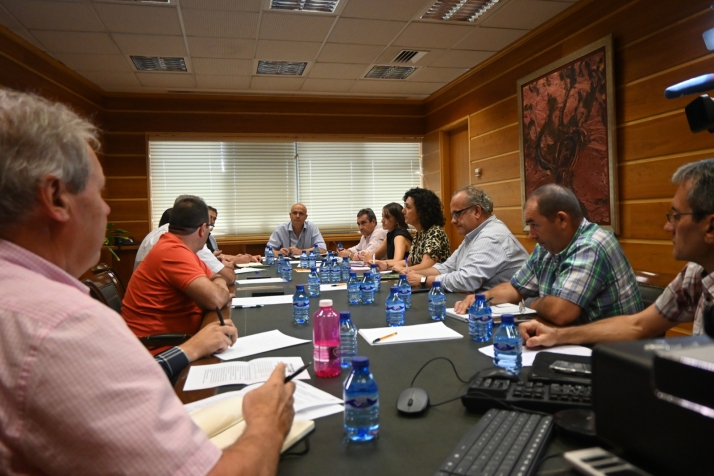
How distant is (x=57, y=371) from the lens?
2.01ft

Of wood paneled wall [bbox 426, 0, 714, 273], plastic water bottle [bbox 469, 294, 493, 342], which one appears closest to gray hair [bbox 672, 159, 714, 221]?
plastic water bottle [bbox 469, 294, 493, 342]

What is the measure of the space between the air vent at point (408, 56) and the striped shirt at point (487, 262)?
9.44 ft

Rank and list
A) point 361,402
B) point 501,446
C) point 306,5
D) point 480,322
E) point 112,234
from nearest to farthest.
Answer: point 501,446
point 361,402
point 480,322
point 306,5
point 112,234

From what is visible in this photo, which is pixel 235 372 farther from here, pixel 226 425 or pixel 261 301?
pixel 261 301

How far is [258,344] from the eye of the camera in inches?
67.6

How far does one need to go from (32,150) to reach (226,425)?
606 mm

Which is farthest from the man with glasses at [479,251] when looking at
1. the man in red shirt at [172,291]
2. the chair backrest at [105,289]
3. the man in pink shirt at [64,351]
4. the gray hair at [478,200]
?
the man in pink shirt at [64,351]

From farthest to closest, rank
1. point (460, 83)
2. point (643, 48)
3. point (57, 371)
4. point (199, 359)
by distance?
point (460, 83) → point (643, 48) → point (199, 359) → point (57, 371)

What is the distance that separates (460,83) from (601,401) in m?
6.09

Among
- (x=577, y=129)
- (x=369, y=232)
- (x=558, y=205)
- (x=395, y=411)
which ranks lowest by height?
(x=395, y=411)

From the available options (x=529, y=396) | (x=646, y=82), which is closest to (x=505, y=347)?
(x=529, y=396)

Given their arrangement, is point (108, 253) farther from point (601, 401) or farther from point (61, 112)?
point (601, 401)

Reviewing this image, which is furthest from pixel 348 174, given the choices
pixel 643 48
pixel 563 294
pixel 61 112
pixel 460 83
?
pixel 61 112

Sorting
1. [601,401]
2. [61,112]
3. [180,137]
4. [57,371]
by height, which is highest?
[180,137]
